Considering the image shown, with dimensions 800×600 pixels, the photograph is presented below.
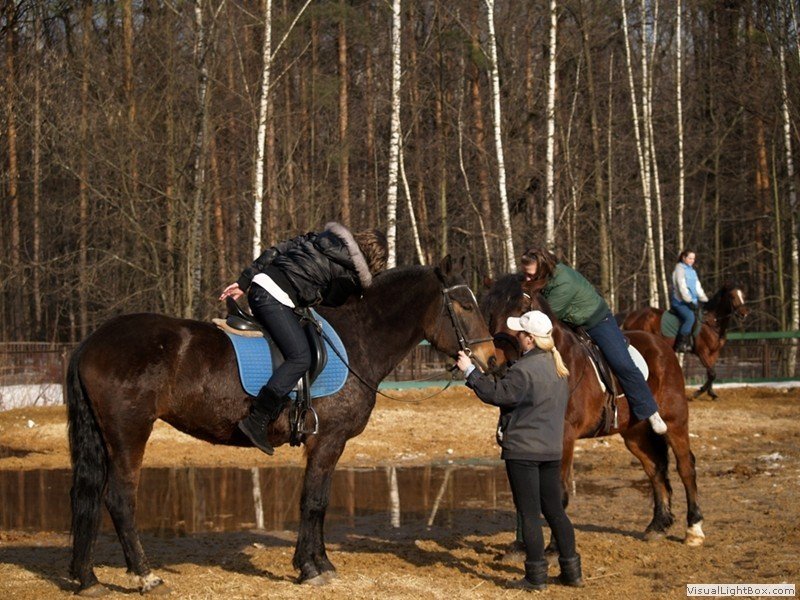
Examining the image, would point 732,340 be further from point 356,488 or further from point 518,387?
point 518,387

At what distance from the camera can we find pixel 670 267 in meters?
41.8

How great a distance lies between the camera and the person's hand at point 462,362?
7.80 meters

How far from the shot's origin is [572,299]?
9312 mm

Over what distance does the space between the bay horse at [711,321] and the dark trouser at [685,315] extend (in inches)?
11.0

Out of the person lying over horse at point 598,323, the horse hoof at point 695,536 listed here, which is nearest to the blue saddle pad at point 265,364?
the person lying over horse at point 598,323

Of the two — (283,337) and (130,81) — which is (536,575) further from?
(130,81)

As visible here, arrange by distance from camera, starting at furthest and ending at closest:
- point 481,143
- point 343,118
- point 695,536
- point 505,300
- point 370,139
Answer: point 370,139 → point 481,143 → point 343,118 → point 695,536 → point 505,300

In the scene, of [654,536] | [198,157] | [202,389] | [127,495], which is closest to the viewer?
[127,495]

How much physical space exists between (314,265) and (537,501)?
2.41 meters

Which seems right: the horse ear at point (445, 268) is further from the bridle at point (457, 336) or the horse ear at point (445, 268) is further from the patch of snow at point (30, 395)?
the patch of snow at point (30, 395)

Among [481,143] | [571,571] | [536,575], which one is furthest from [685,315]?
[481,143]

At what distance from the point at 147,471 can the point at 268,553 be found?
5.55 metres

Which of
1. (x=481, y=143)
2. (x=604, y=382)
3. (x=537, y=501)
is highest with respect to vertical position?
(x=481, y=143)

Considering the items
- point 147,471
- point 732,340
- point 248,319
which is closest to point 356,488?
point 147,471
